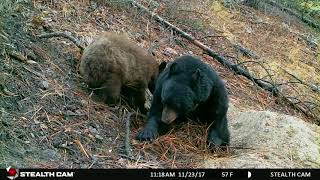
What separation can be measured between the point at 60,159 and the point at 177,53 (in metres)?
3.30

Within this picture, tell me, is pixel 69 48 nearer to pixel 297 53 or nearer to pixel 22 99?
pixel 22 99

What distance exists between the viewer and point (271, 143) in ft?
16.1

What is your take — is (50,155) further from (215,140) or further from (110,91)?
(215,140)

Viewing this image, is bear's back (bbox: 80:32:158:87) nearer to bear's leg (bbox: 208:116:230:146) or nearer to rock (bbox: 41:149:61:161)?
bear's leg (bbox: 208:116:230:146)

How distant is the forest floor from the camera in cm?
414

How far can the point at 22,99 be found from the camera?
442 centimetres

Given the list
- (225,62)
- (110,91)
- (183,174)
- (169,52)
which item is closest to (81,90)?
(110,91)

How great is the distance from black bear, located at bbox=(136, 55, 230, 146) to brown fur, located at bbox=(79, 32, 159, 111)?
1.71 feet

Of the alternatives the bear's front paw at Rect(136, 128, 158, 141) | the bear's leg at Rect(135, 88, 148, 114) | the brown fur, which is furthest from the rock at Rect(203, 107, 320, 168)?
the brown fur

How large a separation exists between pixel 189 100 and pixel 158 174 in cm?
83

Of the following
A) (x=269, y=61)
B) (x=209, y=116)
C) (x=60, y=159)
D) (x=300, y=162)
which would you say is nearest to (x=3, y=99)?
(x=60, y=159)

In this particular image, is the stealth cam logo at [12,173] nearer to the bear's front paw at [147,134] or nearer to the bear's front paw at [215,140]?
the bear's front paw at [147,134]

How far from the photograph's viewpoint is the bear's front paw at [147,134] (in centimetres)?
475

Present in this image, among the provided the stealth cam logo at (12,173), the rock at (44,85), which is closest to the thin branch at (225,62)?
the rock at (44,85)
